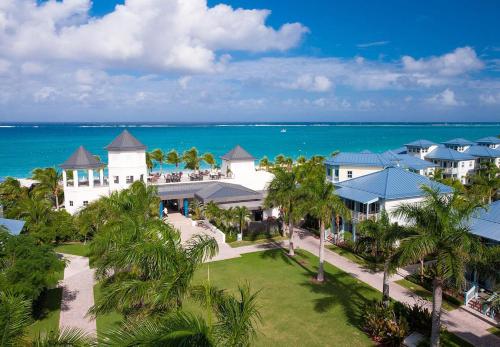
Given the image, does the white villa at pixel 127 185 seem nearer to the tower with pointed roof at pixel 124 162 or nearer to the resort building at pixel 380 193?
the tower with pointed roof at pixel 124 162

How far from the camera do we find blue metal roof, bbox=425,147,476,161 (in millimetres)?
52938

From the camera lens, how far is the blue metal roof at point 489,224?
2108 centimetres

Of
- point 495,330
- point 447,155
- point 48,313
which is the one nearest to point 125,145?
point 48,313

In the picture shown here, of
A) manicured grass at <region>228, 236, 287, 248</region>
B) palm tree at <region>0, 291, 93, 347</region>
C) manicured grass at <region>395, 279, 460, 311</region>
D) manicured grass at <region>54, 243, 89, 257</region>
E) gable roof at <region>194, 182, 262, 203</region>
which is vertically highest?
palm tree at <region>0, 291, 93, 347</region>

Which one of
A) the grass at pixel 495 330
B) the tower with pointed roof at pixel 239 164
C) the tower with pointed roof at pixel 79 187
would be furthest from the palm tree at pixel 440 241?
the tower with pointed roof at pixel 239 164

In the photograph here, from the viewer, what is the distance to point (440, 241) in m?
13.3

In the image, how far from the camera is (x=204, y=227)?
116 ft

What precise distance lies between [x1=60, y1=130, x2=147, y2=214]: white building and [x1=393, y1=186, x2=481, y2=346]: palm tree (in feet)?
95.9

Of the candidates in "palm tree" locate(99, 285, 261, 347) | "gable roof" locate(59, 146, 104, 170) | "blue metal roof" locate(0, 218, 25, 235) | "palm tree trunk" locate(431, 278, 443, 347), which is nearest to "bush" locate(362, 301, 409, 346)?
"palm tree trunk" locate(431, 278, 443, 347)

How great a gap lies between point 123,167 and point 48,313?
1995 cm

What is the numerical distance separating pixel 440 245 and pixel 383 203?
1653 cm

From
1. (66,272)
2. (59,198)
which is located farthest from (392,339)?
(59,198)

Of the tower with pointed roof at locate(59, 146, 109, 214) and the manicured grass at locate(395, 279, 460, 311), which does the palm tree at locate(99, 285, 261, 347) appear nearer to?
the manicured grass at locate(395, 279, 460, 311)

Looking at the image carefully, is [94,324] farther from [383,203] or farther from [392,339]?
[383,203]
